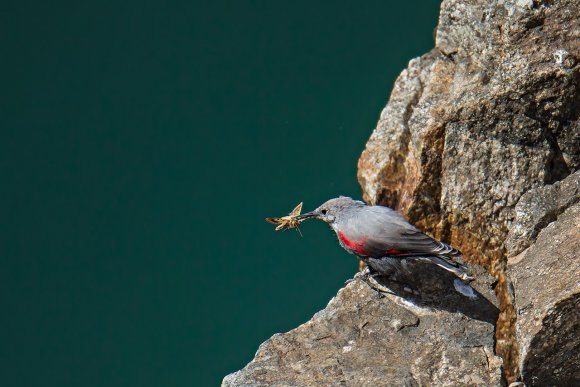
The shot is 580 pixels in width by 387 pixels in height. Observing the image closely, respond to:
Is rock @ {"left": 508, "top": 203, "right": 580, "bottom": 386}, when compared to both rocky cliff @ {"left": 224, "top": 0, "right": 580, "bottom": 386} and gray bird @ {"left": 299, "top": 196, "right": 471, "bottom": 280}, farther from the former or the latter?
gray bird @ {"left": 299, "top": 196, "right": 471, "bottom": 280}

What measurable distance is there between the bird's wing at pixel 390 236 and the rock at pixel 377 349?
409 millimetres

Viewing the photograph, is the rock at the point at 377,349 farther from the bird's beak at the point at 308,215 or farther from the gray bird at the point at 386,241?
the bird's beak at the point at 308,215

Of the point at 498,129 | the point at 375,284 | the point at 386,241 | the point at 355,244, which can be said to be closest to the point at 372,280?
the point at 375,284

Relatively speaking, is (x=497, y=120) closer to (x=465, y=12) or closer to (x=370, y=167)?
(x=465, y=12)

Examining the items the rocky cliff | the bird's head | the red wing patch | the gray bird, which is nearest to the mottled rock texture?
the rocky cliff

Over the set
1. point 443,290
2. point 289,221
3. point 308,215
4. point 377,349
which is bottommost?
point 377,349

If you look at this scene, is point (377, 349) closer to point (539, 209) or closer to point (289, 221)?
point (539, 209)

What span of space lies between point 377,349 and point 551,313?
1231 millimetres

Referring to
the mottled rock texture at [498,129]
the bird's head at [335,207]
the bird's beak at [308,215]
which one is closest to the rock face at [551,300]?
the mottled rock texture at [498,129]

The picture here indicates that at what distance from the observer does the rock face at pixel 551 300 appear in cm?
510

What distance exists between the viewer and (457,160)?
6.39 meters

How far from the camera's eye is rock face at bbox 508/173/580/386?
510 cm

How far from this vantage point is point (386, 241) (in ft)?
19.9

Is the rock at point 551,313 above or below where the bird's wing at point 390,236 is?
below
